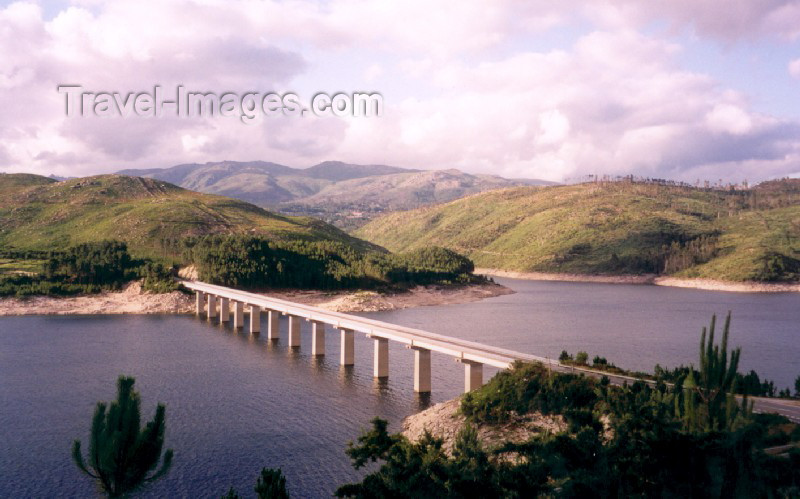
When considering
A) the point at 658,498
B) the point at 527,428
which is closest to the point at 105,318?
the point at 527,428

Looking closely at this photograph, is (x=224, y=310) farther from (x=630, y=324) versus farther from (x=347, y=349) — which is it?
(x=630, y=324)

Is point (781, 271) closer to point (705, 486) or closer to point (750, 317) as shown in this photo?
point (750, 317)

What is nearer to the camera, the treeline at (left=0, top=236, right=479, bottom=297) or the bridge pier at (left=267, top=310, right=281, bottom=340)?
the bridge pier at (left=267, top=310, right=281, bottom=340)

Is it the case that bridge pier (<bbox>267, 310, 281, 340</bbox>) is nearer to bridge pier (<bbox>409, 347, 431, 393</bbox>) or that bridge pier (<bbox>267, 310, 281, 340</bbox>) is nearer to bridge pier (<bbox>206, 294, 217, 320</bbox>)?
bridge pier (<bbox>206, 294, 217, 320</bbox>)

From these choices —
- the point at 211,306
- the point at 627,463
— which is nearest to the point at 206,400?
the point at 627,463

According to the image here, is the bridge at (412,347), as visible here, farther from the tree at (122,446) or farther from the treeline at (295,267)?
the tree at (122,446)

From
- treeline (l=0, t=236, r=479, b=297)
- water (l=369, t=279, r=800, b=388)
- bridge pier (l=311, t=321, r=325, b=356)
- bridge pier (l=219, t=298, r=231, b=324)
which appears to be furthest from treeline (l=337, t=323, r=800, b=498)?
treeline (l=0, t=236, r=479, b=297)

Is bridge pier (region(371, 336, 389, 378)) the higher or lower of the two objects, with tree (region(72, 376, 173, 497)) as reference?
lower
